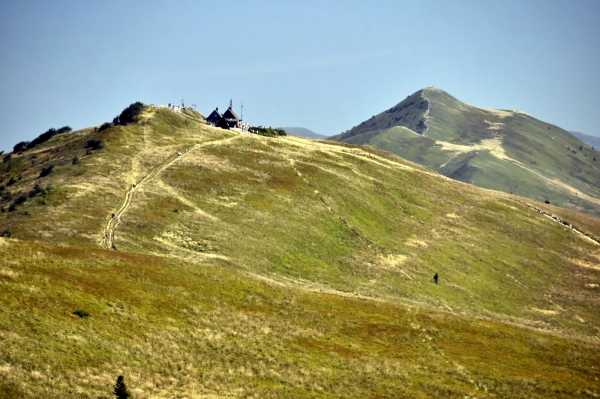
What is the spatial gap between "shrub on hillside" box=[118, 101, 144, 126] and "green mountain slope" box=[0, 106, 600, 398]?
8.95 ft

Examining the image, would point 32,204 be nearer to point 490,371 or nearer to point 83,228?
point 83,228

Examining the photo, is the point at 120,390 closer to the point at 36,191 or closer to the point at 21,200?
the point at 21,200

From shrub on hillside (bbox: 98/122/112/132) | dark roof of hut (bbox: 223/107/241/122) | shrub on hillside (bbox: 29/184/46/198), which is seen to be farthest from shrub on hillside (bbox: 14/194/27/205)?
dark roof of hut (bbox: 223/107/241/122)

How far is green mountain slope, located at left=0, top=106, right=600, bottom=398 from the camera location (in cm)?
3794

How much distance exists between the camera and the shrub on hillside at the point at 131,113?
142m

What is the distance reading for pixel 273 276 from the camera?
252ft

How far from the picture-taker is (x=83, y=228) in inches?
2916

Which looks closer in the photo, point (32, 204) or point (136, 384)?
point (136, 384)

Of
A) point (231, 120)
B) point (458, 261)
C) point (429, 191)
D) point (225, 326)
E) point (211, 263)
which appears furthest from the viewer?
point (231, 120)

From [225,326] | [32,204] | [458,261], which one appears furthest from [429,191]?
[225,326]

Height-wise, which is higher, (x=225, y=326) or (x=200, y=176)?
(x=200, y=176)

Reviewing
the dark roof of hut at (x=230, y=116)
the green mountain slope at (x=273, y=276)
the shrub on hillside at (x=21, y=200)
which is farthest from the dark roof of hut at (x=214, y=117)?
the shrub on hillside at (x=21, y=200)

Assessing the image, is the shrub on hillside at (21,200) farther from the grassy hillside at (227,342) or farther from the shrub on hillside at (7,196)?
the grassy hillside at (227,342)

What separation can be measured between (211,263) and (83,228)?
59.6ft
